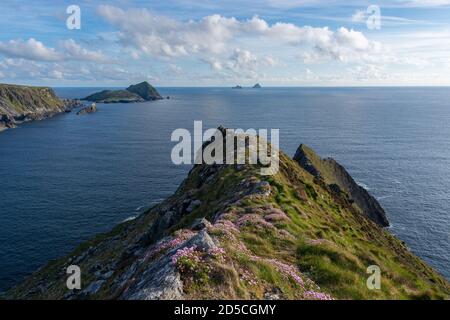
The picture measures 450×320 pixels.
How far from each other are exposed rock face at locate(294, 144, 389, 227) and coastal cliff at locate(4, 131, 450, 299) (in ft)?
109

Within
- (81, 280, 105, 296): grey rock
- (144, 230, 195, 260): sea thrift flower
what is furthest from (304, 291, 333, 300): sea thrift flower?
(81, 280, 105, 296): grey rock

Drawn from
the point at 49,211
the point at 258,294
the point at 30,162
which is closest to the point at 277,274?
the point at 258,294

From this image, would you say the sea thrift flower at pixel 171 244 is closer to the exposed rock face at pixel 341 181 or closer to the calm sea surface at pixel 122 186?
the calm sea surface at pixel 122 186

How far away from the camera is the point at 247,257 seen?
25.8m

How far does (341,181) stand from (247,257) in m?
81.9

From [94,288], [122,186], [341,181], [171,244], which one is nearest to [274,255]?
[171,244]

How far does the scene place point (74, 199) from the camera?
108062 mm

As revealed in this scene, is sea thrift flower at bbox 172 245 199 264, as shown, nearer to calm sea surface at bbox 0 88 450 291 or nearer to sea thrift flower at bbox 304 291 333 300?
sea thrift flower at bbox 304 291 333 300

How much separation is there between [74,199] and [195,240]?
308ft

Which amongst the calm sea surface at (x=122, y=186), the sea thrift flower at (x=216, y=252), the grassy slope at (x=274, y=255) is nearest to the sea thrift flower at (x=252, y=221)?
the grassy slope at (x=274, y=255)

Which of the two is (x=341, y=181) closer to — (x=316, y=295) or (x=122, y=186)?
(x=122, y=186)

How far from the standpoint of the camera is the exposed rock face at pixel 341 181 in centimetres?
9544

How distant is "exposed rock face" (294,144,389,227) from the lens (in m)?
95.4
